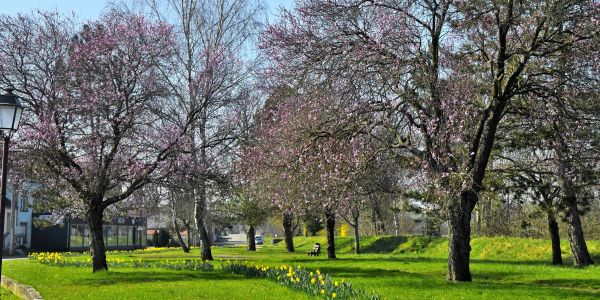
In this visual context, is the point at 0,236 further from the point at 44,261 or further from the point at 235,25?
the point at 235,25

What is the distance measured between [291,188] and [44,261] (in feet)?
45.0

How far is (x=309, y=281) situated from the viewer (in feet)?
38.6

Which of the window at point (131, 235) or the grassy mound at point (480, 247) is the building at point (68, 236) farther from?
the grassy mound at point (480, 247)

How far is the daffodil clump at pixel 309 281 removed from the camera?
9.75m

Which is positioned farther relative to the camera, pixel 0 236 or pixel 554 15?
pixel 554 15

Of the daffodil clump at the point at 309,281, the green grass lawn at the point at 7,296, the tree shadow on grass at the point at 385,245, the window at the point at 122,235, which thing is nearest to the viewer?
the daffodil clump at the point at 309,281

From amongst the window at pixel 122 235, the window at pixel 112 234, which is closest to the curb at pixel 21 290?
the window at pixel 112 234

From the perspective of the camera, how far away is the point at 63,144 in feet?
53.4

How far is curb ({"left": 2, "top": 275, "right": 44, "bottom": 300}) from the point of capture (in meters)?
11.9

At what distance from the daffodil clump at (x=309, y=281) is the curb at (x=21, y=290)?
5088mm

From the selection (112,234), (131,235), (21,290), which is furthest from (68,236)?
(21,290)

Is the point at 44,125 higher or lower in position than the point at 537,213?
higher

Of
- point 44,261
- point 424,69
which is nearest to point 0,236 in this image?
point 424,69

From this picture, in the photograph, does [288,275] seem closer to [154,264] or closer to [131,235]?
[154,264]
